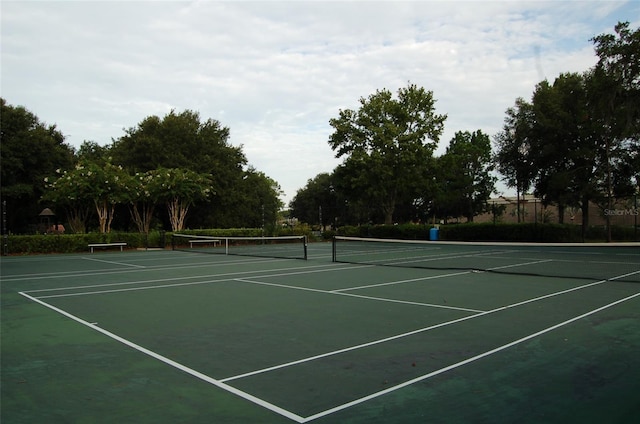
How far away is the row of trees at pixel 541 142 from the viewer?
851 inches

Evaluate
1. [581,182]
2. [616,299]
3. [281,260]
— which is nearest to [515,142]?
[581,182]

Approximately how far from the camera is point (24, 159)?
33.2m

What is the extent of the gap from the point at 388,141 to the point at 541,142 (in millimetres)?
10439

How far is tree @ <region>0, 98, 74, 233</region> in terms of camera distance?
3200 cm

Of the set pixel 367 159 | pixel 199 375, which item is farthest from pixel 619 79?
pixel 199 375

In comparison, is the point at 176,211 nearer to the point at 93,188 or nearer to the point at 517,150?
the point at 93,188

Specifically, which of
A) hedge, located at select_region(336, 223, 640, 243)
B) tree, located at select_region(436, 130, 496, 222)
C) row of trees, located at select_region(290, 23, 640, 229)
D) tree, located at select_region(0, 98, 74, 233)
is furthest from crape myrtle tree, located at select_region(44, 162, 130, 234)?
tree, located at select_region(436, 130, 496, 222)

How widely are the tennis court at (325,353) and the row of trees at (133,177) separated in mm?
18978

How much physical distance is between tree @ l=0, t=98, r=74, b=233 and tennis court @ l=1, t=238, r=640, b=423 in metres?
25.5

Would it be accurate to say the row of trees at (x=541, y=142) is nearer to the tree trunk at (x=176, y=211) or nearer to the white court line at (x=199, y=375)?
the tree trunk at (x=176, y=211)

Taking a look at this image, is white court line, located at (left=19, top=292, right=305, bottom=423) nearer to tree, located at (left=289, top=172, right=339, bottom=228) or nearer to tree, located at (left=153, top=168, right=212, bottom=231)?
tree, located at (left=153, top=168, right=212, bottom=231)

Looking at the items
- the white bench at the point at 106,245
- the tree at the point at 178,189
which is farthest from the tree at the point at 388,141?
the white bench at the point at 106,245

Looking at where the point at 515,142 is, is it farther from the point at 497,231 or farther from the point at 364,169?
the point at 364,169

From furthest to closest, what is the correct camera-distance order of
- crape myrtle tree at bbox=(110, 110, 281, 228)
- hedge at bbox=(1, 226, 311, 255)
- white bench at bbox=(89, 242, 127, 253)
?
crape myrtle tree at bbox=(110, 110, 281, 228), white bench at bbox=(89, 242, 127, 253), hedge at bbox=(1, 226, 311, 255)
